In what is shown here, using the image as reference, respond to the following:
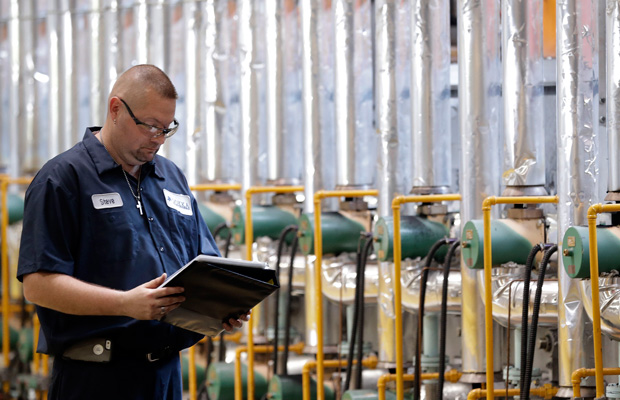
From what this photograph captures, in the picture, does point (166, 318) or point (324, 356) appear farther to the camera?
point (324, 356)

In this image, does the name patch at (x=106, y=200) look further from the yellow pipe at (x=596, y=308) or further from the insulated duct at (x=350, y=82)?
the insulated duct at (x=350, y=82)

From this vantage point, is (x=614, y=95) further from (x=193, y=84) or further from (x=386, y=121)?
(x=193, y=84)

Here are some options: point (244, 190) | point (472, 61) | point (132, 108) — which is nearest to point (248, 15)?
point (244, 190)

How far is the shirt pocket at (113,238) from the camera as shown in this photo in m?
3.19

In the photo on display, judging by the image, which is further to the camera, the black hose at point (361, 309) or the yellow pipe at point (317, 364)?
the yellow pipe at point (317, 364)

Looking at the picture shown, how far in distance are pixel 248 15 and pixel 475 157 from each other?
200 centimetres

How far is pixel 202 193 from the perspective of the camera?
6352 mm

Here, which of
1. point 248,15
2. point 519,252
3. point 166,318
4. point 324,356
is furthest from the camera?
point 248,15

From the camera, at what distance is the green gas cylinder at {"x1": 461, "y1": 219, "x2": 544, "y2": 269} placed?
4129mm

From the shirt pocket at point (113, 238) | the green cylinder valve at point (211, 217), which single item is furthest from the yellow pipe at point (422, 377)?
the shirt pocket at point (113, 238)

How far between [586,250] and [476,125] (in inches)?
40.3

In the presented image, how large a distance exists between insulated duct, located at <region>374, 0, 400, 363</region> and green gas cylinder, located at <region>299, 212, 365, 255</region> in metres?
0.26

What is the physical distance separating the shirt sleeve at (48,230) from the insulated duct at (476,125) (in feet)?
6.09

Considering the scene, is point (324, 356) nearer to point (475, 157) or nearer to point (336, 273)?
point (336, 273)
